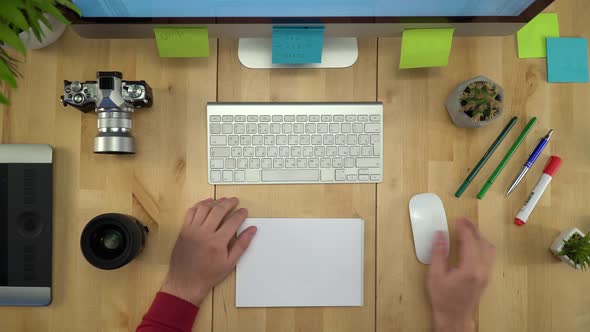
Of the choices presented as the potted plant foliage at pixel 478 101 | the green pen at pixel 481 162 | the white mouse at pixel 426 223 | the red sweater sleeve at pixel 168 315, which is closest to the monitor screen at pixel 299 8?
the potted plant foliage at pixel 478 101

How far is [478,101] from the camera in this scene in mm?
654

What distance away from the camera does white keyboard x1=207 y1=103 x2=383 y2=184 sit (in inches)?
27.9

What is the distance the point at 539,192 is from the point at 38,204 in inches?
38.3

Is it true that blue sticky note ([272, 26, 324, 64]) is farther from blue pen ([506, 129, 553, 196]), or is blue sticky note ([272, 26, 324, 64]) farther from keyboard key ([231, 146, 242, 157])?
blue pen ([506, 129, 553, 196])

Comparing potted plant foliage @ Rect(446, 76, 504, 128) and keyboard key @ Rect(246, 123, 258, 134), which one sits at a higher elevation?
potted plant foliage @ Rect(446, 76, 504, 128)

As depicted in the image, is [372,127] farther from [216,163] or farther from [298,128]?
[216,163]

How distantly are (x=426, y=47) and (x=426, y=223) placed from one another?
1.10 feet

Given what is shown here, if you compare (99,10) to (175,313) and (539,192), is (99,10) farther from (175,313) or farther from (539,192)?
(539,192)

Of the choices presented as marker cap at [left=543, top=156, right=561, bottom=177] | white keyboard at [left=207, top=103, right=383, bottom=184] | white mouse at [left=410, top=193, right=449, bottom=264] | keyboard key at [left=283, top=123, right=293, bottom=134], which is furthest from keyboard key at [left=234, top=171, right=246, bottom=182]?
marker cap at [left=543, top=156, right=561, bottom=177]

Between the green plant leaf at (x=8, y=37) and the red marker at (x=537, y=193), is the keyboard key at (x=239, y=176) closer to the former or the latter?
the green plant leaf at (x=8, y=37)

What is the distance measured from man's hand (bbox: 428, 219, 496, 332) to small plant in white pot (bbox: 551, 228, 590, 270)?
126 mm

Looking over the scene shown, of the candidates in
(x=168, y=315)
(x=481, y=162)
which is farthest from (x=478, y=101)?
(x=168, y=315)

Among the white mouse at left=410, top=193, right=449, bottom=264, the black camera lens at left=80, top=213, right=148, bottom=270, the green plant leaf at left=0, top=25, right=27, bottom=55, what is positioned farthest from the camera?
the white mouse at left=410, top=193, right=449, bottom=264

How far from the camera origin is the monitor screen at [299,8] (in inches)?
23.9
